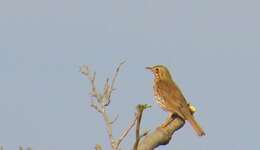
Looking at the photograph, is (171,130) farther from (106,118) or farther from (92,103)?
(92,103)

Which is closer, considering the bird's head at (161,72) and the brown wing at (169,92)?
the brown wing at (169,92)

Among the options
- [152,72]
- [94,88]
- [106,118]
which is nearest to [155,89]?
[152,72]

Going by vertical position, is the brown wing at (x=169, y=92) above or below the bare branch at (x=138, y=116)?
above

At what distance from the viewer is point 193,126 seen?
7.39 m

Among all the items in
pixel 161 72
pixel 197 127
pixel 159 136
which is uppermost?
pixel 161 72

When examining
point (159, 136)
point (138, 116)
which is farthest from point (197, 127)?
point (138, 116)

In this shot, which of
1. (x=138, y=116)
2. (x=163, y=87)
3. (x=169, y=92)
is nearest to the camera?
(x=138, y=116)

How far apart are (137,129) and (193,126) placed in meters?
4.33

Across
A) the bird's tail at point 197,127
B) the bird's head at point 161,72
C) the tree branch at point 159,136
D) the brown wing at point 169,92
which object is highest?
the bird's head at point 161,72

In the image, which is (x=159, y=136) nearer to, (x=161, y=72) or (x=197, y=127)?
(x=197, y=127)

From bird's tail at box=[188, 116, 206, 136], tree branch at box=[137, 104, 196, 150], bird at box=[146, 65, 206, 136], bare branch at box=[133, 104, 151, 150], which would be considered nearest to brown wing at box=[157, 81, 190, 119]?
bird at box=[146, 65, 206, 136]

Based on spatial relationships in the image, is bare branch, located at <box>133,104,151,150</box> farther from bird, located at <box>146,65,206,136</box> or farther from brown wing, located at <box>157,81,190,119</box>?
bird, located at <box>146,65,206,136</box>

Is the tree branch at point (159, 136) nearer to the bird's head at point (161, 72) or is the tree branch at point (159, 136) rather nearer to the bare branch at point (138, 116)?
the bare branch at point (138, 116)

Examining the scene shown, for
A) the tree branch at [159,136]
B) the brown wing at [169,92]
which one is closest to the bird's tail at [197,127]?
the brown wing at [169,92]
